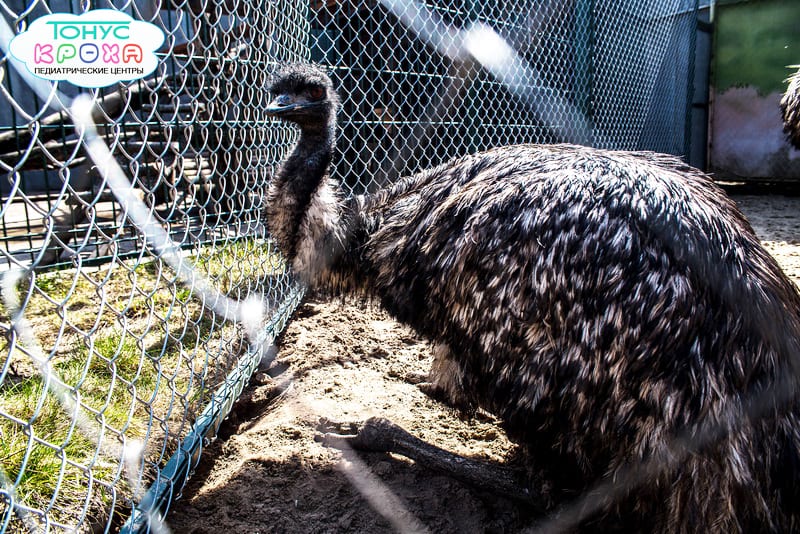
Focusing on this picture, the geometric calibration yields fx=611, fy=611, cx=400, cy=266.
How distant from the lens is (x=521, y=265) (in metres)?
1.63

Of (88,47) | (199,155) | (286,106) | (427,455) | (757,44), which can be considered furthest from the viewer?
(757,44)

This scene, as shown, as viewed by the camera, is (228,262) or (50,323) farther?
(228,262)

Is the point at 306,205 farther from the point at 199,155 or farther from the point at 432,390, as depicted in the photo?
the point at 432,390

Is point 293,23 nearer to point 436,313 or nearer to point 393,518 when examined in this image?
point 436,313

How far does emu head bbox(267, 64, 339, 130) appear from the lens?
248cm

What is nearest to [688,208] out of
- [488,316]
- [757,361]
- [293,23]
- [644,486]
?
[757,361]

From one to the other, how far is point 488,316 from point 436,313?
0.24m

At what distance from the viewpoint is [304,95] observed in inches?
99.1

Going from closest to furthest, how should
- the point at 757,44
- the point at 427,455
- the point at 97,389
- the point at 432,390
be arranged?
1. the point at 427,455
2. the point at 97,389
3. the point at 432,390
4. the point at 757,44

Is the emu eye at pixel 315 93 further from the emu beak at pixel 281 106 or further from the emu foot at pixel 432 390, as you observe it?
the emu foot at pixel 432 390

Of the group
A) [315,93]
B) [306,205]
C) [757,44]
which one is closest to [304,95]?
[315,93]

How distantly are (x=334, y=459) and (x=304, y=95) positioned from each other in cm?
144

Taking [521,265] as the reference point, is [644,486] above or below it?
below

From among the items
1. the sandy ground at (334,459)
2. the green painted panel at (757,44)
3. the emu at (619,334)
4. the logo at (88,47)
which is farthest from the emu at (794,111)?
the logo at (88,47)
